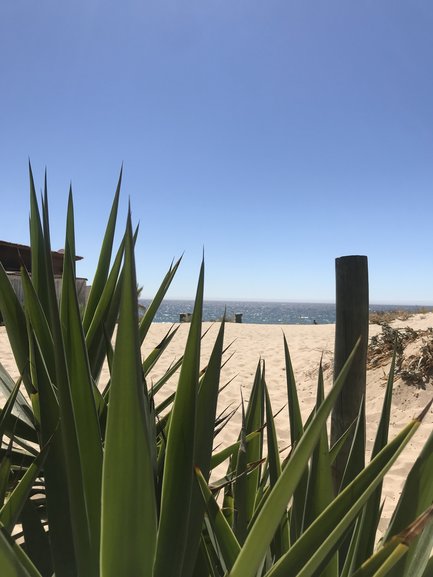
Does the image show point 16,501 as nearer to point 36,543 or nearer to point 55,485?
point 55,485

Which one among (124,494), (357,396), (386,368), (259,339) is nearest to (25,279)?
(124,494)

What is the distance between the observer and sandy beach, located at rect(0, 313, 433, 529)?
3.47 metres

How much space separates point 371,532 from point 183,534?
0.47 meters

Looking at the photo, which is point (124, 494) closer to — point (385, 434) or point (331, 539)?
point (331, 539)

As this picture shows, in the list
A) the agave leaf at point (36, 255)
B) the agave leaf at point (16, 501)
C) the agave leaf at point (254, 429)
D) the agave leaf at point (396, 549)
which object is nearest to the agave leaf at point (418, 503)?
the agave leaf at point (396, 549)

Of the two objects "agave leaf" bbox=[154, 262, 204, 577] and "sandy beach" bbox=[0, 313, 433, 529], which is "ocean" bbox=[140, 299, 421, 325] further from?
"sandy beach" bbox=[0, 313, 433, 529]

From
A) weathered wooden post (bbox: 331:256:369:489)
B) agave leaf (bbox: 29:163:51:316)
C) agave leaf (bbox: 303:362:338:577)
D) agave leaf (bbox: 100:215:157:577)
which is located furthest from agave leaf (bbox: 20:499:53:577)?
weathered wooden post (bbox: 331:256:369:489)

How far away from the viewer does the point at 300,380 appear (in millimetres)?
6309

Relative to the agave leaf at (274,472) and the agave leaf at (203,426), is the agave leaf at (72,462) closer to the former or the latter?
the agave leaf at (203,426)

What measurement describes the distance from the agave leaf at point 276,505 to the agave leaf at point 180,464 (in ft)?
0.38

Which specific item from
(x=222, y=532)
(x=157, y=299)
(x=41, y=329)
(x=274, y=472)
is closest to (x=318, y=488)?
(x=274, y=472)

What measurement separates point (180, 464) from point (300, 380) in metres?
5.90

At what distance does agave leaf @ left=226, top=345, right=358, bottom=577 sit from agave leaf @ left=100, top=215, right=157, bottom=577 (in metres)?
0.14

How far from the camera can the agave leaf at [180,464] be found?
0.64 metres
